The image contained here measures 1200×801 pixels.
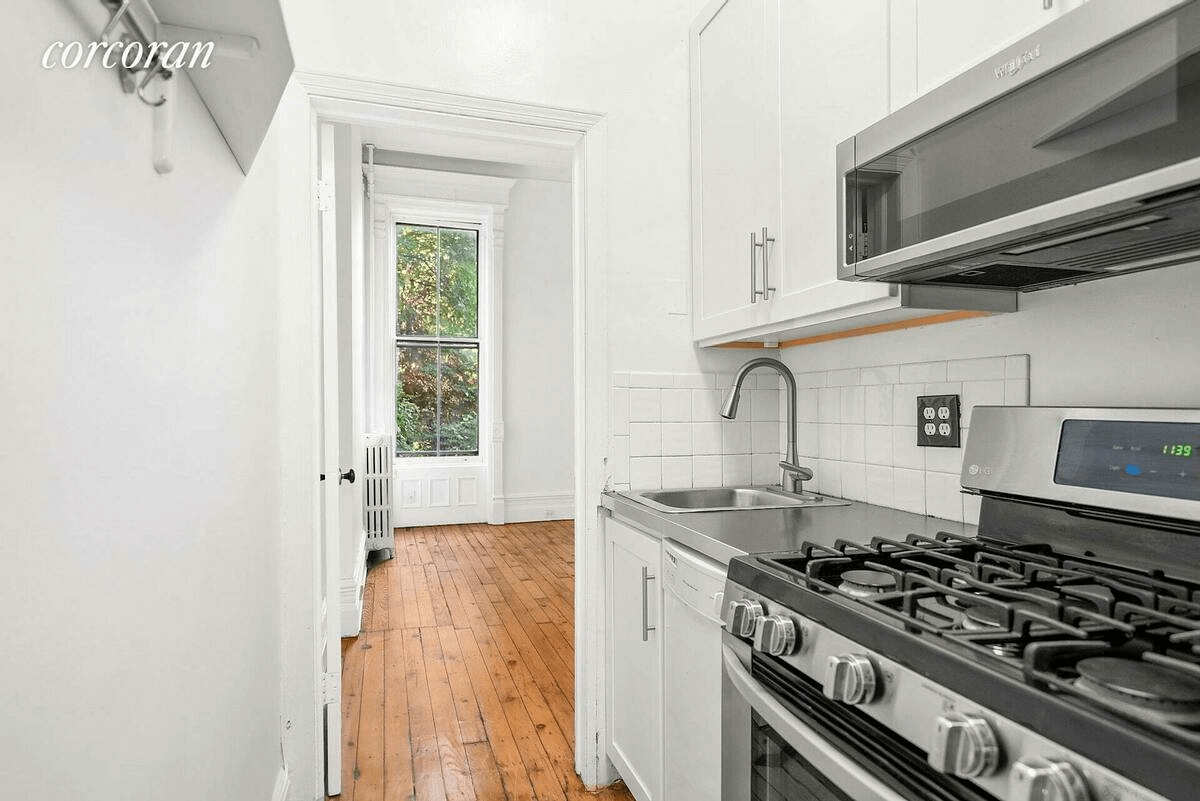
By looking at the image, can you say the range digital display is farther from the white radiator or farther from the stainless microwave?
the white radiator

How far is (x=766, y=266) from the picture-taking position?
5.70 ft

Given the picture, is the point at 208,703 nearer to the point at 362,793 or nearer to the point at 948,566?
the point at 362,793

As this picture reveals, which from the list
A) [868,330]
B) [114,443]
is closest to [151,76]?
[114,443]

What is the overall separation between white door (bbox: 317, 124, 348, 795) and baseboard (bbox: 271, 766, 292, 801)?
13 centimetres

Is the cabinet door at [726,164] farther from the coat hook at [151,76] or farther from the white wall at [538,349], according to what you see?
the white wall at [538,349]

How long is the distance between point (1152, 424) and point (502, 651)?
2660mm

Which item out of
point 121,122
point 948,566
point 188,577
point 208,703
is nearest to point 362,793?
point 208,703

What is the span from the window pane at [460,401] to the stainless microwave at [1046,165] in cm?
502

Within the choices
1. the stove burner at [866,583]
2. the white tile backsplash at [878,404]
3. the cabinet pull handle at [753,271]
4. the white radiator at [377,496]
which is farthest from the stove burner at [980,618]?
the white radiator at [377,496]

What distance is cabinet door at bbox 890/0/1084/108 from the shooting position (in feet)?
3.43

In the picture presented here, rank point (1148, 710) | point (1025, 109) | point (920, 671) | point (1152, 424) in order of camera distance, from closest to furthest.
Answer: point (1148, 710), point (920, 671), point (1025, 109), point (1152, 424)

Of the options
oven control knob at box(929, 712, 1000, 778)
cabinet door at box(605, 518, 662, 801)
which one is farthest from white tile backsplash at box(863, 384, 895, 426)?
oven control knob at box(929, 712, 1000, 778)

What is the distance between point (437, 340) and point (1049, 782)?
5729mm

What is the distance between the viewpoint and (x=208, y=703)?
1.14 m
